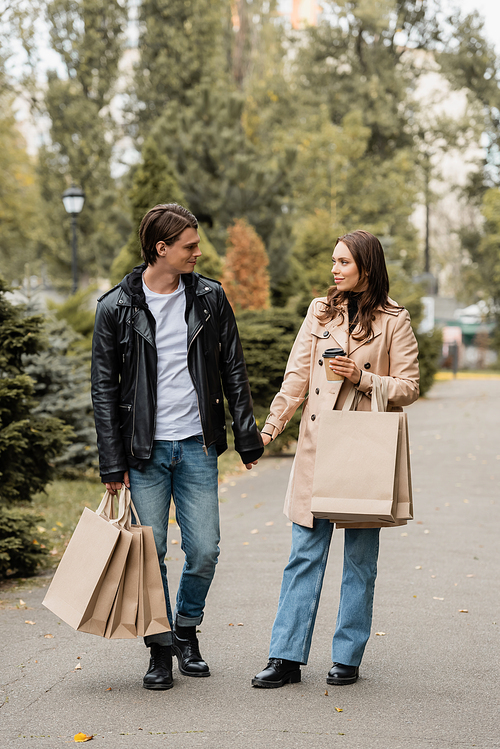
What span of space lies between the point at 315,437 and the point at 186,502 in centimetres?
63

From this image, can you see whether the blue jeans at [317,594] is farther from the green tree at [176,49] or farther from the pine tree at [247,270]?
the green tree at [176,49]

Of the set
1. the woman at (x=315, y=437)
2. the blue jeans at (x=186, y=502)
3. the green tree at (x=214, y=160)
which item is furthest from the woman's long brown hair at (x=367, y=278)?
the green tree at (x=214, y=160)

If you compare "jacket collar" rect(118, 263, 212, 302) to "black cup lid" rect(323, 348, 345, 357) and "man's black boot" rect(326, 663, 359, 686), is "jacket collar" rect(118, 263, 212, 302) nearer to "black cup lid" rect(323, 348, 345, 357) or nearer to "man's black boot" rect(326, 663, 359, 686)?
"black cup lid" rect(323, 348, 345, 357)

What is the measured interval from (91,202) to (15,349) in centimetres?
2656

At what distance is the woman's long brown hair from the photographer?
3795 mm

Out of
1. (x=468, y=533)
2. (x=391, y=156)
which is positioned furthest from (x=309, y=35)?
(x=468, y=533)

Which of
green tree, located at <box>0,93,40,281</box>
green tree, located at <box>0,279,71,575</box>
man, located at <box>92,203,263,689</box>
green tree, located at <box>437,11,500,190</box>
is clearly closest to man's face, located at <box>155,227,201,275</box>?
man, located at <box>92,203,263,689</box>

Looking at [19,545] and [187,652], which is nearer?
[187,652]

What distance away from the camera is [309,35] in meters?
41.4

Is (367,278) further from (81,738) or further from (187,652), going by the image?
(81,738)

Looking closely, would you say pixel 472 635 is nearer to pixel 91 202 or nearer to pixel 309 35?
pixel 91 202

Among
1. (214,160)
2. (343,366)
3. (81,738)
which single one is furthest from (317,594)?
(214,160)

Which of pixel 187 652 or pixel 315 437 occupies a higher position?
pixel 315 437

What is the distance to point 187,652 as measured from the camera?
13.2 feet
